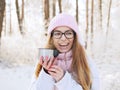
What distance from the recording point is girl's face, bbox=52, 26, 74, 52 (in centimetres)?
220

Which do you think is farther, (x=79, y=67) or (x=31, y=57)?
(x=31, y=57)

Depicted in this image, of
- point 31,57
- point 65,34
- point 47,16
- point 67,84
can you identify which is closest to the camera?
point 67,84

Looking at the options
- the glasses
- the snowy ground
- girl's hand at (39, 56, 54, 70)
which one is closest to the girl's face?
the glasses

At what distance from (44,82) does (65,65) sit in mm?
164

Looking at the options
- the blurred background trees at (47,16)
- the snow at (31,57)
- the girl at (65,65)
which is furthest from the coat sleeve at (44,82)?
the blurred background trees at (47,16)

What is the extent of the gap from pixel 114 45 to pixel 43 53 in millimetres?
15019

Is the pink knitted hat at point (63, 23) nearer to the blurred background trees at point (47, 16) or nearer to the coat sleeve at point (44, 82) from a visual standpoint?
the coat sleeve at point (44, 82)

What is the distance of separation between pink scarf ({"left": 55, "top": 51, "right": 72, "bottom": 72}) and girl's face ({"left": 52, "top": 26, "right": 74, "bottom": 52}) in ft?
0.10

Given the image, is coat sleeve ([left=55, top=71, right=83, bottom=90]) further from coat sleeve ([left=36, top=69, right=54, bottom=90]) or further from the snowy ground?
the snowy ground

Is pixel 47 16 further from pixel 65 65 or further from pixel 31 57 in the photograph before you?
pixel 65 65

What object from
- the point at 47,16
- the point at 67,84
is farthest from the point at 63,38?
the point at 47,16

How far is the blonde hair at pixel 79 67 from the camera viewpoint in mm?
2146

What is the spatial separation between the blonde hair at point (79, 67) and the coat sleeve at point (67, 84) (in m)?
0.04

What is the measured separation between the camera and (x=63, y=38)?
2184mm
